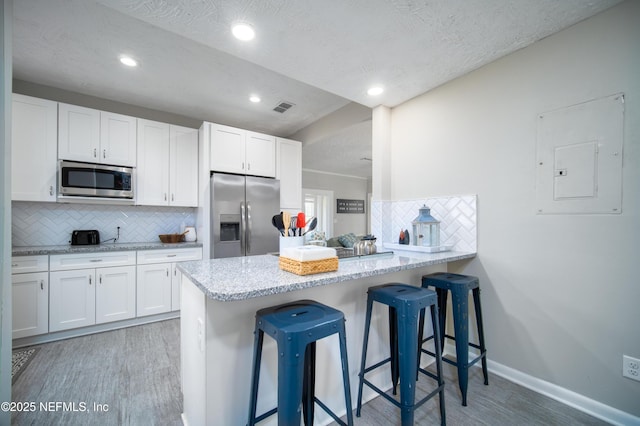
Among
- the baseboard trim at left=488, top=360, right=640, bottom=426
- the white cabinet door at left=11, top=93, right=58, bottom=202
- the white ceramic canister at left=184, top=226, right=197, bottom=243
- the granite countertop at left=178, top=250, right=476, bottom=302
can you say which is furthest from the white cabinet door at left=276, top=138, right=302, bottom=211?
the baseboard trim at left=488, top=360, right=640, bottom=426

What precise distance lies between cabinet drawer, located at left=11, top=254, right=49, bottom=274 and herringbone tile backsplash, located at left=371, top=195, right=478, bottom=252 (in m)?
3.25

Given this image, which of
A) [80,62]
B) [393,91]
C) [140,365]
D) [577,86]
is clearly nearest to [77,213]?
[80,62]

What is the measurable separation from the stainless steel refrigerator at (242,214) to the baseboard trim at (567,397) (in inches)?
104

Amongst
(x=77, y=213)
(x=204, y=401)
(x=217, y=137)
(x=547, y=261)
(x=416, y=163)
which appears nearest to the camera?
(x=204, y=401)

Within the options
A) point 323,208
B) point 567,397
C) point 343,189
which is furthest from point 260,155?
point 343,189

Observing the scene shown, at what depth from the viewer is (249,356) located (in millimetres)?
1270

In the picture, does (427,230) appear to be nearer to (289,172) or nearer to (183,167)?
(289,172)

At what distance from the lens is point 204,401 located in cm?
115

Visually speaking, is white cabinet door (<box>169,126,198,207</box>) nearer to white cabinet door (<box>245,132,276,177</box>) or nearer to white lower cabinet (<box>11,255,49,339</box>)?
white cabinet door (<box>245,132,276,177</box>)

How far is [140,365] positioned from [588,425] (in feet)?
10.1

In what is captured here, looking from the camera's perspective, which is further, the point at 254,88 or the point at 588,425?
the point at 254,88

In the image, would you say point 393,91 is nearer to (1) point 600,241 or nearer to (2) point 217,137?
(1) point 600,241

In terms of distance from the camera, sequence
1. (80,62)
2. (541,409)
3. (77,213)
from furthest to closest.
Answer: (77,213)
(80,62)
(541,409)

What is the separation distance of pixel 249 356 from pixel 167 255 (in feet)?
7.77
